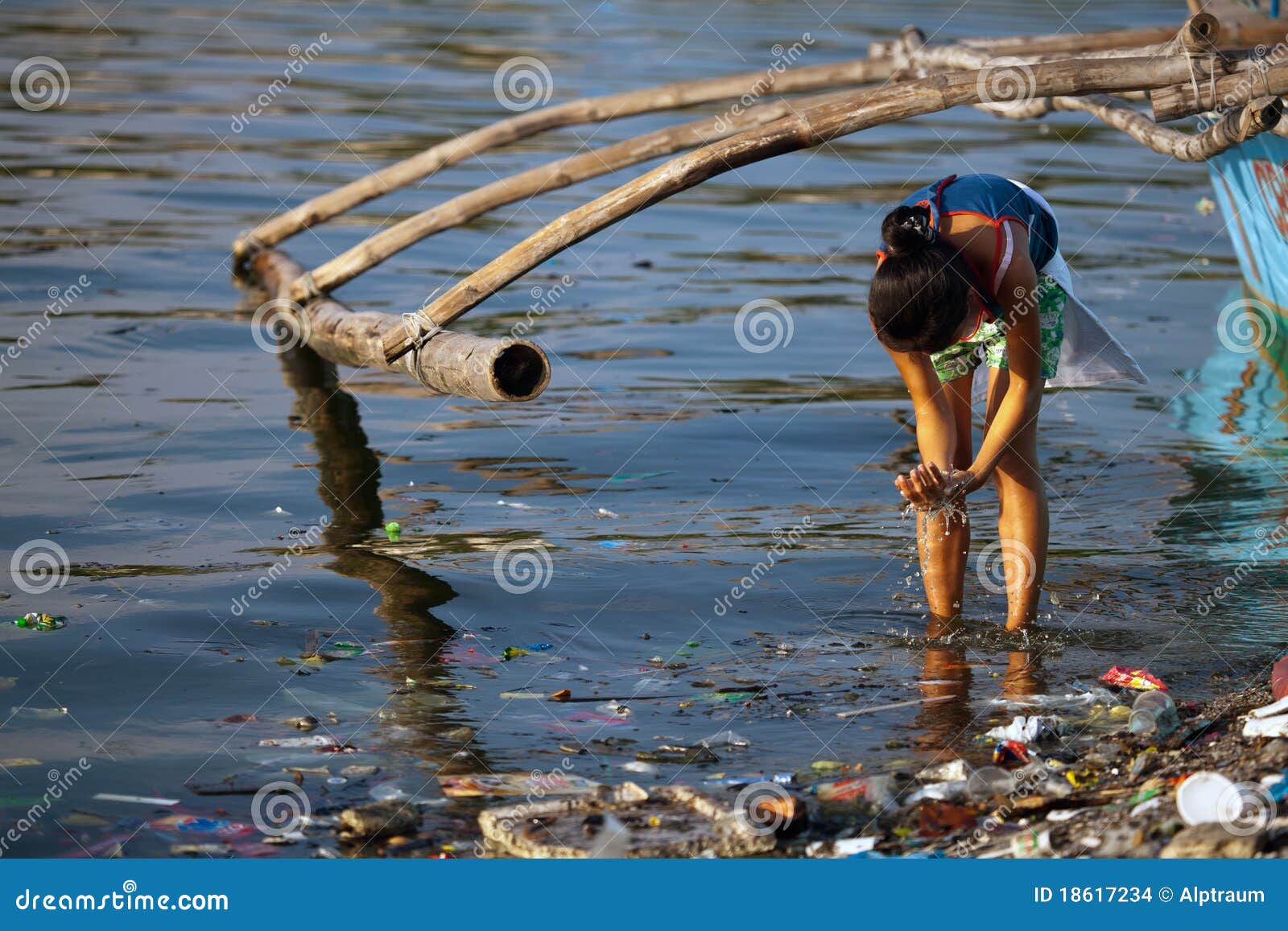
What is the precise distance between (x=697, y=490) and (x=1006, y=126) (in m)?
11.9

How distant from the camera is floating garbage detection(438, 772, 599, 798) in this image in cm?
402

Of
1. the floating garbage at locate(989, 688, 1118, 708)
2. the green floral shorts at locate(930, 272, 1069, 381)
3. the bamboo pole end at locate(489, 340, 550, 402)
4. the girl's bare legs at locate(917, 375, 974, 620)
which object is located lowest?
the floating garbage at locate(989, 688, 1118, 708)

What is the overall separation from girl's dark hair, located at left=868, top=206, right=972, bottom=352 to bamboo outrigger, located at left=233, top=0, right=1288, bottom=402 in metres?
1.20

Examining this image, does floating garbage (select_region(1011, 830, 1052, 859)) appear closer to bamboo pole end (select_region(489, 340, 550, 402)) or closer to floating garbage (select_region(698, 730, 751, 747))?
floating garbage (select_region(698, 730, 751, 747))

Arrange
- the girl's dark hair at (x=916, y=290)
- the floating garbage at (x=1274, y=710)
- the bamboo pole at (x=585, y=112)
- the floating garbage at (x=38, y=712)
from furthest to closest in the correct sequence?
the bamboo pole at (x=585, y=112) < the floating garbage at (x=38, y=712) < the girl's dark hair at (x=916, y=290) < the floating garbage at (x=1274, y=710)

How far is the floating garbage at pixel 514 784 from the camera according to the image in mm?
4023

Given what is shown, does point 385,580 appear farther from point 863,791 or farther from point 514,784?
point 863,791

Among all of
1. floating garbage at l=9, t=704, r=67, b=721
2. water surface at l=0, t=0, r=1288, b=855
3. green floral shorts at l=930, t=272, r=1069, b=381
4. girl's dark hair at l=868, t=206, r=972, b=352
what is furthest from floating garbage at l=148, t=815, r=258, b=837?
green floral shorts at l=930, t=272, r=1069, b=381

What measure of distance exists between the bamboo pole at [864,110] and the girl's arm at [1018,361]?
1039mm

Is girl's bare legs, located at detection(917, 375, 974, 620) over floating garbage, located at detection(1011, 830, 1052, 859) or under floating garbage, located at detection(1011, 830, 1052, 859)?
over

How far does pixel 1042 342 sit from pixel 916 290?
2.55 ft

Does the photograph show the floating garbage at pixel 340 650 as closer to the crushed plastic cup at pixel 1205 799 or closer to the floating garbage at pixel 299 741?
the floating garbage at pixel 299 741

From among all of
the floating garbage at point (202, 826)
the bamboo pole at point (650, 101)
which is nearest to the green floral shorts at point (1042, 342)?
the floating garbage at point (202, 826)

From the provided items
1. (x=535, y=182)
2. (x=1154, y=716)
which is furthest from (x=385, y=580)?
(x=1154, y=716)
